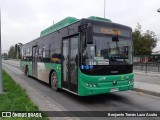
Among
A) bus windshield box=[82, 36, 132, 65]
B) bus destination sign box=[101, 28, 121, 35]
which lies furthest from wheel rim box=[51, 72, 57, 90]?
bus destination sign box=[101, 28, 121, 35]

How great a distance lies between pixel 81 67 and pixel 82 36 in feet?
3.79

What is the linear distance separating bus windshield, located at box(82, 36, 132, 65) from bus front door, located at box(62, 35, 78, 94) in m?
0.78

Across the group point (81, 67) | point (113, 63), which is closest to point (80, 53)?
point (81, 67)

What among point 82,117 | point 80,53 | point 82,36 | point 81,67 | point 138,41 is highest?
point 138,41

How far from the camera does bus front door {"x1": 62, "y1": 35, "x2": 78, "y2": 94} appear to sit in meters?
8.29

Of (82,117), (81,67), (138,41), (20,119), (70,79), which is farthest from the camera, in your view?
(138,41)

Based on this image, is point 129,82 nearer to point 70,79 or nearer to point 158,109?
point 158,109

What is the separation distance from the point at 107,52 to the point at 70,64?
1.73 m

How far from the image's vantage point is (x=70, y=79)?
28.6 feet

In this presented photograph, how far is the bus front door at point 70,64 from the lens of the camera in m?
8.29

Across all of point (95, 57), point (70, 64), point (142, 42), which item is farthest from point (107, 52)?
point (142, 42)

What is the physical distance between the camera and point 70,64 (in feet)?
28.7

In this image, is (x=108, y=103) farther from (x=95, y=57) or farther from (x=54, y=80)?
(x=54, y=80)

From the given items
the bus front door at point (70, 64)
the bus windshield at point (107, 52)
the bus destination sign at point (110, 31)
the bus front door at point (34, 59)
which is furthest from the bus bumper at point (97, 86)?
the bus front door at point (34, 59)
